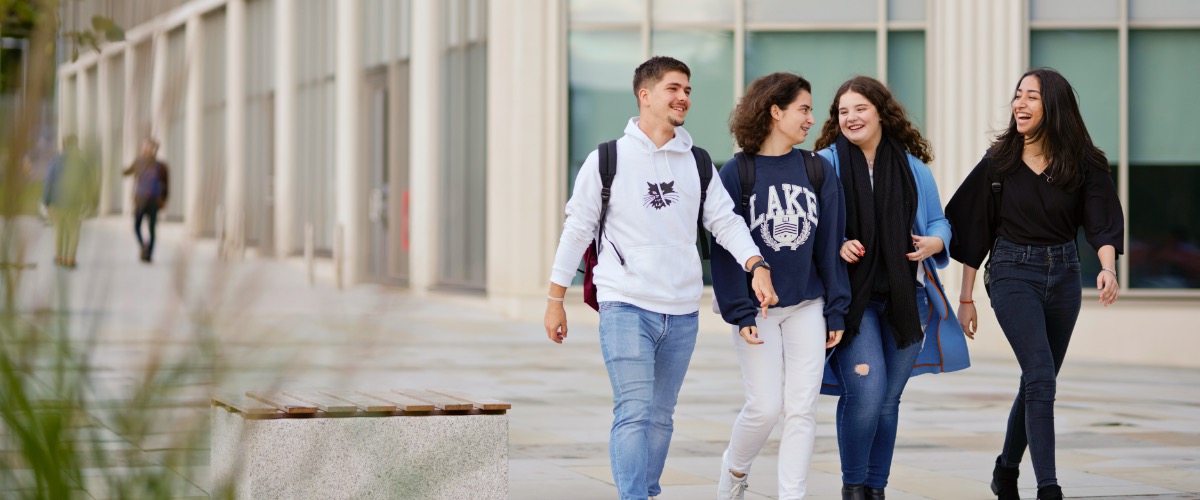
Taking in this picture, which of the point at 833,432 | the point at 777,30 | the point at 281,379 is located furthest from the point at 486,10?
the point at 281,379

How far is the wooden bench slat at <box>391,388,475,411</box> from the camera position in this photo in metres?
5.09

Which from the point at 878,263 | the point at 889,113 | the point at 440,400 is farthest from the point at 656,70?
the point at 440,400

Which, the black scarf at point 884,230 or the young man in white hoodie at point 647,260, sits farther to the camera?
the black scarf at point 884,230

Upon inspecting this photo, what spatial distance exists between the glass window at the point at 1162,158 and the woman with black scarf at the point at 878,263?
10423 millimetres

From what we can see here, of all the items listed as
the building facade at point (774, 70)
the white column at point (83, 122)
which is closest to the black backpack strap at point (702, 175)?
the white column at point (83, 122)

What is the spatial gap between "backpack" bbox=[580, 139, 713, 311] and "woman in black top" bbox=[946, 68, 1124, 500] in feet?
3.79

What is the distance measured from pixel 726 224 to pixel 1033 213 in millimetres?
1288

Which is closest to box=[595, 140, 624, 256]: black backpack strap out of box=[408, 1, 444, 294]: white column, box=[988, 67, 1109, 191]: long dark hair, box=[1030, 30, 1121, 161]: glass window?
box=[988, 67, 1109, 191]: long dark hair

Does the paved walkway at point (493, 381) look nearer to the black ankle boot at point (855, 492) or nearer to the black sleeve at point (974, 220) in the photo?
the black ankle boot at point (855, 492)

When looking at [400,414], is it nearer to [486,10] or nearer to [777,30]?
[777,30]

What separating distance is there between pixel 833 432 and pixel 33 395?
7.44 metres

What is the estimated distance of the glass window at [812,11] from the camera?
646 inches

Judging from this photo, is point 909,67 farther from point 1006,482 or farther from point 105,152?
point 105,152

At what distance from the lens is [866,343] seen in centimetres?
557
